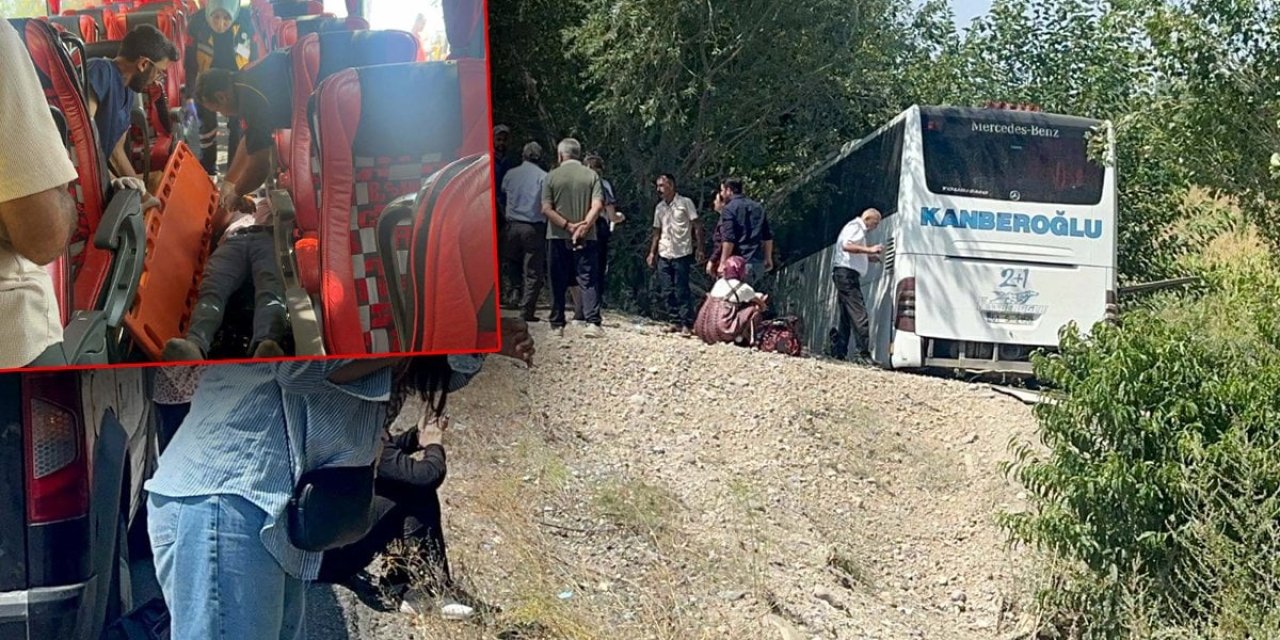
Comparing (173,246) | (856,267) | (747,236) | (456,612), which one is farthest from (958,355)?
(173,246)

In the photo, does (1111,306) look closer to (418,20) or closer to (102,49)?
(418,20)

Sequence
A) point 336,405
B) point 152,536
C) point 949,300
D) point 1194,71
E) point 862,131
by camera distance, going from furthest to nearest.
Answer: point 862,131 < point 949,300 < point 1194,71 < point 336,405 < point 152,536

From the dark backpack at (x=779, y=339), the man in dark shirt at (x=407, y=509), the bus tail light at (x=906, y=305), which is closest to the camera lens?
the man in dark shirt at (x=407, y=509)

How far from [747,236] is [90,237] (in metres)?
7.29

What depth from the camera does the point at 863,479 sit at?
327 inches

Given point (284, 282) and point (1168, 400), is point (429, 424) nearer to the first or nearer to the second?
point (284, 282)

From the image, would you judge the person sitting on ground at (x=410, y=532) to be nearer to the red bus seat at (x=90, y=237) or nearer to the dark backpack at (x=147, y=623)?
the dark backpack at (x=147, y=623)

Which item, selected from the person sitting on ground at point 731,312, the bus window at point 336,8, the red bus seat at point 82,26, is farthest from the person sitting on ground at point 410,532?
the person sitting on ground at point 731,312

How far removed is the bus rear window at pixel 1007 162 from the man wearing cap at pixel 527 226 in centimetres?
364

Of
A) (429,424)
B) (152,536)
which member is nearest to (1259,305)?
(429,424)

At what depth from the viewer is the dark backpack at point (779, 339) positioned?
422 inches

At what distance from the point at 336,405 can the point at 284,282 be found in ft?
1.32

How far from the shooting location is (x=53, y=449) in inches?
172

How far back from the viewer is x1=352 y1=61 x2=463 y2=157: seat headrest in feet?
13.4
